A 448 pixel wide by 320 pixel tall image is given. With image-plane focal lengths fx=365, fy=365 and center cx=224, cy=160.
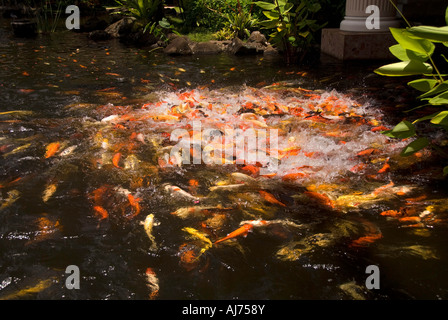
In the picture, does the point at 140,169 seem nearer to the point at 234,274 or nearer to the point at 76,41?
the point at 234,274

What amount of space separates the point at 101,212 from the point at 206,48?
7860mm

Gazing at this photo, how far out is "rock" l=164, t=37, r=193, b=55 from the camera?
9.47 metres

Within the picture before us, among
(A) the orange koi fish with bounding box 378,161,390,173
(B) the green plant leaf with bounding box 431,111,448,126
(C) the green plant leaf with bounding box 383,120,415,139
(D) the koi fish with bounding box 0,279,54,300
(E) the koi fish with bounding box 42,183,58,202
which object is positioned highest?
(B) the green plant leaf with bounding box 431,111,448,126

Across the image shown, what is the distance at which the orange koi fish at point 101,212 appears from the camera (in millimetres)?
2580

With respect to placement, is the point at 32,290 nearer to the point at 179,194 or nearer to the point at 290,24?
the point at 179,194

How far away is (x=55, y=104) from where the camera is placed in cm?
514

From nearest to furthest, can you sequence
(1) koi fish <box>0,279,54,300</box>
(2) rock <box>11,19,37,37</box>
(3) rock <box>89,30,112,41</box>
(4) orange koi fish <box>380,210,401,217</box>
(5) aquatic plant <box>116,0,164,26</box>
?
1. (1) koi fish <box>0,279,54,300</box>
2. (4) orange koi fish <box>380,210,401,217</box>
3. (5) aquatic plant <box>116,0,164,26</box>
4. (2) rock <box>11,19,37,37</box>
5. (3) rock <box>89,30,112,41</box>

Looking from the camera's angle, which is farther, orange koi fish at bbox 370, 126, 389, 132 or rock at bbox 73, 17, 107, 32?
rock at bbox 73, 17, 107, 32

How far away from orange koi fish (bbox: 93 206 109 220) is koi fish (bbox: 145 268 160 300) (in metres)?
0.69

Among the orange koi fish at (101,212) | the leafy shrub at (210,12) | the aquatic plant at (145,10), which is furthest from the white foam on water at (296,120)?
the aquatic plant at (145,10)

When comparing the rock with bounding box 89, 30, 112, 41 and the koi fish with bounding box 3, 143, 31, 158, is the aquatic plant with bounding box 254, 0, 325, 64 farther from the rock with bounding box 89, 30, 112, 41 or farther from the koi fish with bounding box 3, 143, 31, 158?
the rock with bounding box 89, 30, 112, 41

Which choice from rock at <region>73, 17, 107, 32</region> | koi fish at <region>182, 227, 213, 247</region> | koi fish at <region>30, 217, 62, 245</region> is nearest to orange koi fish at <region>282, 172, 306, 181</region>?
koi fish at <region>182, 227, 213, 247</region>

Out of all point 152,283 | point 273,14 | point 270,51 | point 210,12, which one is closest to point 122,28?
point 210,12

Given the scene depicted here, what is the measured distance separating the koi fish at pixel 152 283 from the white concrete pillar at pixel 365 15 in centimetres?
708
